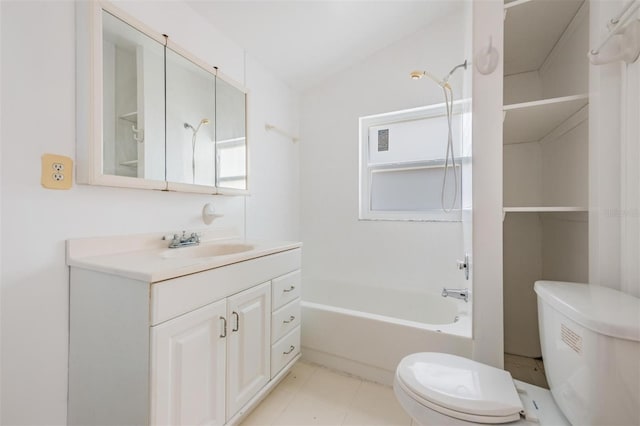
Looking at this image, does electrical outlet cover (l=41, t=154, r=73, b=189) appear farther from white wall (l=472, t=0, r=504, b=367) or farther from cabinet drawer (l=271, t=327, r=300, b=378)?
white wall (l=472, t=0, r=504, b=367)

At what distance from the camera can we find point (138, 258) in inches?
43.8

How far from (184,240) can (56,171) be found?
0.59 meters

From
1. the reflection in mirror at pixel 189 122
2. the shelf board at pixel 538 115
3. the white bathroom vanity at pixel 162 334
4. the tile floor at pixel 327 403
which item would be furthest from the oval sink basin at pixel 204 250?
the shelf board at pixel 538 115

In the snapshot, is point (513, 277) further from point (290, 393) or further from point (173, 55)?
point (173, 55)

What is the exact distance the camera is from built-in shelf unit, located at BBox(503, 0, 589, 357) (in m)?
1.21

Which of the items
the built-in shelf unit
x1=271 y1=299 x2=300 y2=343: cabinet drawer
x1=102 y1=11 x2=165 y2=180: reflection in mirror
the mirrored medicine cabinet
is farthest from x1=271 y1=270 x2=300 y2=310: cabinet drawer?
the built-in shelf unit

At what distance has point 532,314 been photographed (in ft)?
5.81

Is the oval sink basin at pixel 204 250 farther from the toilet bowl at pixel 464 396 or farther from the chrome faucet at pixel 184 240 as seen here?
the toilet bowl at pixel 464 396

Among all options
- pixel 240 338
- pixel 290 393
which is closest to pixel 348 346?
pixel 290 393

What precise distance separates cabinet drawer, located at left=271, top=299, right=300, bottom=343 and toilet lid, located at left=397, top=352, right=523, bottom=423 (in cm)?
70

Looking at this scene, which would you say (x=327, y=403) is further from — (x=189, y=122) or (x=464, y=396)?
(x=189, y=122)

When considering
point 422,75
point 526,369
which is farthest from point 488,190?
point 526,369

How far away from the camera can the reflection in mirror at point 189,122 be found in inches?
56.7

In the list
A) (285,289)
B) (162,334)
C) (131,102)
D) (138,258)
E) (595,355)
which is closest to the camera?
(595,355)
